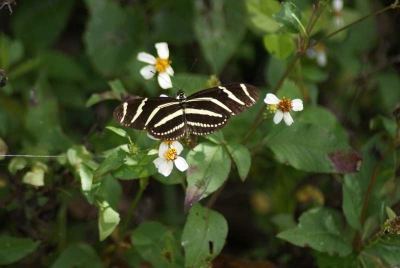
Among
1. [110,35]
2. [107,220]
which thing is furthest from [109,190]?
[110,35]

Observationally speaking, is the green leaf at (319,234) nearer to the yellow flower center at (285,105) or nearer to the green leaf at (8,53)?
the yellow flower center at (285,105)

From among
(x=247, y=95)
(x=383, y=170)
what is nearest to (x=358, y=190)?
(x=383, y=170)

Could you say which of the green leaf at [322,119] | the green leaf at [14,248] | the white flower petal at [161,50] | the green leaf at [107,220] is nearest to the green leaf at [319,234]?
the green leaf at [322,119]

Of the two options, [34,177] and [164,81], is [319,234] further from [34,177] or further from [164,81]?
[34,177]

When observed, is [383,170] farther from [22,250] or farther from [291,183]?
[22,250]

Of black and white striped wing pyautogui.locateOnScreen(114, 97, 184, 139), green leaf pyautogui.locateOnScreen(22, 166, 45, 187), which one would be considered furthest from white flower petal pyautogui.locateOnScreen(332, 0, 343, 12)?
green leaf pyautogui.locateOnScreen(22, 166, 45, 187)
